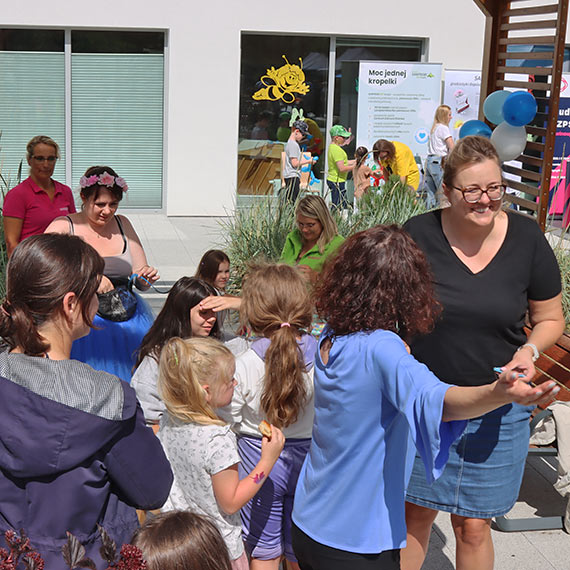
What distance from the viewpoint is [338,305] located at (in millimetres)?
2369

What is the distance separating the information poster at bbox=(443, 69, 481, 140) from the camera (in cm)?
1370

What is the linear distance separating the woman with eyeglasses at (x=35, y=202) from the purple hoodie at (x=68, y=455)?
3.39 m

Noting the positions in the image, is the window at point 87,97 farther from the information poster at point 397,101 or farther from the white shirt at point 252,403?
the white shirt at point 252,403

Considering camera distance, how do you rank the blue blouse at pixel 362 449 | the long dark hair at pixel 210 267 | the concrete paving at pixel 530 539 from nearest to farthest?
the blue blouse at pixel 362 449, the concrete paving at pixel 530 539, the long dark hair at pixel 210 267

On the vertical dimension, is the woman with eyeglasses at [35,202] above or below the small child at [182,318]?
above

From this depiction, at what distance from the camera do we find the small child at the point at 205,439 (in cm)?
261

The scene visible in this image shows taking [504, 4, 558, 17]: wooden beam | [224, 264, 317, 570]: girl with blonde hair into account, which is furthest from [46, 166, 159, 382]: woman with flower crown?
[504, 4, 558, 17]: wooden beam

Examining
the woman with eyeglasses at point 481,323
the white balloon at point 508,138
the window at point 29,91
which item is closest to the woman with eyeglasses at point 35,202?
the white balloon at point 508,138

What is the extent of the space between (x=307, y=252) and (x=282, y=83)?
902cm

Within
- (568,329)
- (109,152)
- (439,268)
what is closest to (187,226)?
(109,152)

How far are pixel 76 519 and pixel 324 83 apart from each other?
505 inches

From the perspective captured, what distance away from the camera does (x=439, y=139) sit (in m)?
12.9

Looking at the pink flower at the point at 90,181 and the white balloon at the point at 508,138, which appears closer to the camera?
the pink flower at the point at 90,181

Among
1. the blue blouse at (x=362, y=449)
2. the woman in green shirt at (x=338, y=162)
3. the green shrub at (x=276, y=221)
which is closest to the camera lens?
the blue blouse at (x=362, y=449)
